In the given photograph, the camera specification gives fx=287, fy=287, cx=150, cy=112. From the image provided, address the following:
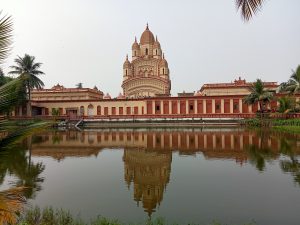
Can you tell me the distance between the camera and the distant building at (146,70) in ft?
214

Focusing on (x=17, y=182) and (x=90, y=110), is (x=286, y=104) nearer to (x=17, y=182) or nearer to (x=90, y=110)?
(x=90, y=110)

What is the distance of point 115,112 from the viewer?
54.1m

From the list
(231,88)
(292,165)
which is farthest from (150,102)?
(292,165)


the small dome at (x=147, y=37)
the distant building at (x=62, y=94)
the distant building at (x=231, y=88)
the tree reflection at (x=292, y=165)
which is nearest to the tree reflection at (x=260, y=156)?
the tree reflection at (x=292, y=165)

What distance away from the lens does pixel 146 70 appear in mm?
71812

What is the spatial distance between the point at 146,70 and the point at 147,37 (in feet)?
29.8

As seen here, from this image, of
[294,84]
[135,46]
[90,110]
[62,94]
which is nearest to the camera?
[294,84]

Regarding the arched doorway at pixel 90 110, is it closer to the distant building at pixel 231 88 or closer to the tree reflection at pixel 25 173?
the distant building at pixel 231 88

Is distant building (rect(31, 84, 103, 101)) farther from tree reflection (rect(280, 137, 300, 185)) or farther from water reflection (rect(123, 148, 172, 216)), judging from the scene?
tree reflection (rect(280, 137, 300, 185))

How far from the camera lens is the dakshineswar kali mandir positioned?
4800 cm

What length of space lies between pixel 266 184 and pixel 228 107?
4088cm

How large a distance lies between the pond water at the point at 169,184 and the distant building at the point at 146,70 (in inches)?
1980

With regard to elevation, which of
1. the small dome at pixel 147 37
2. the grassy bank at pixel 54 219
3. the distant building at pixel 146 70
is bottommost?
the grassy bank at pixel 54 219

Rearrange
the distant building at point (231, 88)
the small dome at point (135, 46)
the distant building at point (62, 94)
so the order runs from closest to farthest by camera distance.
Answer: the distant building at point (231, 88) → the distant building at point (62, 94) → the small dome at point (135, 46)
